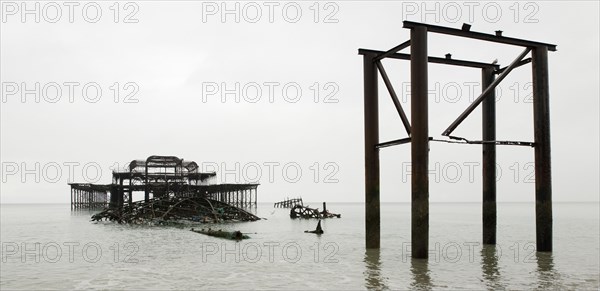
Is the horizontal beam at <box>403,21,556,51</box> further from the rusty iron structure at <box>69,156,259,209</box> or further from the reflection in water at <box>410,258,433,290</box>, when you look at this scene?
the rusty iron structure at <box>69,156,259,209</box>

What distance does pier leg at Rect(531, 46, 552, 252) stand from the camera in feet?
63.8

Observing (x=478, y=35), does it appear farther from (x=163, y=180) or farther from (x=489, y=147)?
(x=163, y=180)

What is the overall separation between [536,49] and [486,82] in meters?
3.11

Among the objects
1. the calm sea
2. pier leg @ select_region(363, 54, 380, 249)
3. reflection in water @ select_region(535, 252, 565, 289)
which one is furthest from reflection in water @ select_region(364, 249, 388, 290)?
reflection in water @ select_region(535, 252, 565, 289)

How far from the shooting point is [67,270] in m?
21.6

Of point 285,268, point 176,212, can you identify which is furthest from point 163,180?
point 285,268

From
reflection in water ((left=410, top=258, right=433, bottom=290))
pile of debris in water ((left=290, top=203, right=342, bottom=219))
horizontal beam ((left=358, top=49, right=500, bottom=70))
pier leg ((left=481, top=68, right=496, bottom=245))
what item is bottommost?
pile of debris in water ((left=290, top=203, right=342, bottom=219))

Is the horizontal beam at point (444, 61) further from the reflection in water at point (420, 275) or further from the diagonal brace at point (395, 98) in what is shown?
the reflection in water at point (420, 275)

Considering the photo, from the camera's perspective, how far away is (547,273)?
1909cm

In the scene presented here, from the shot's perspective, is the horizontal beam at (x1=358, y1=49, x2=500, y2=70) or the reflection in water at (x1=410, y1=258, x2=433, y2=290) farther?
the horizontal beam at (x1=358, y1=49, x2=500, y2=70)

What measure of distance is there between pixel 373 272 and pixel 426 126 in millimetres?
5775

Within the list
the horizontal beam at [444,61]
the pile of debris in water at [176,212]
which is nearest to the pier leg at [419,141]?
the horizontal beam at [444,61]

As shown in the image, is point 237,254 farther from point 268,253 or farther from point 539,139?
point 539,139

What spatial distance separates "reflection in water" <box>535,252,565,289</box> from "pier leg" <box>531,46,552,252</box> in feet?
4.91
